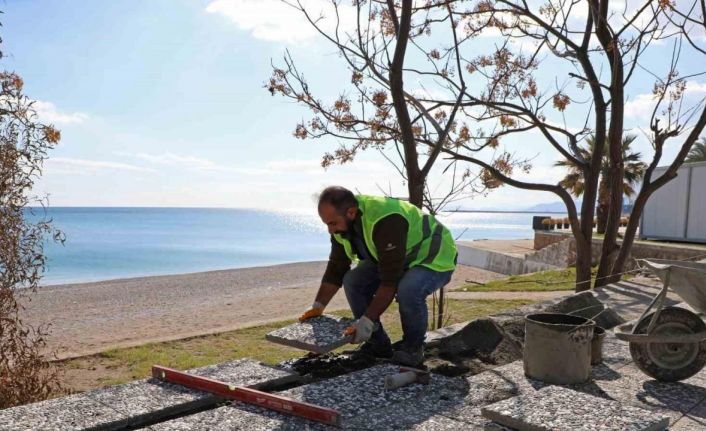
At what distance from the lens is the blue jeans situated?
171 inches

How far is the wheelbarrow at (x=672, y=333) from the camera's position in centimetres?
402

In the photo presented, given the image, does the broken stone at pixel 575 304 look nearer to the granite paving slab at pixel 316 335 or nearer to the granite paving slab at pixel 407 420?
the granite paving slab at pixel 316 335

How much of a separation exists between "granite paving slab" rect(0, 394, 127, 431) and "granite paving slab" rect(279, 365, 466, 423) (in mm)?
988

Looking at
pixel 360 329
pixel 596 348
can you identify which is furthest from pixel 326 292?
pixel 596 348

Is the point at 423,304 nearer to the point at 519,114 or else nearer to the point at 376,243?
the point at 376,243

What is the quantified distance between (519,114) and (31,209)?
6719 mm

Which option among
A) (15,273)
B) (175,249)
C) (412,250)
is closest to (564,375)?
(412,250)

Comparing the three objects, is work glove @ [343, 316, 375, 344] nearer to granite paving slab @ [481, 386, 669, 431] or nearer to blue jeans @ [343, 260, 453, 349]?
blue jeans @ [343, 260, 453, 349]

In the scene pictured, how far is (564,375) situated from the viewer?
3.99m

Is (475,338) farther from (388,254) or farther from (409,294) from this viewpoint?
(388,254)

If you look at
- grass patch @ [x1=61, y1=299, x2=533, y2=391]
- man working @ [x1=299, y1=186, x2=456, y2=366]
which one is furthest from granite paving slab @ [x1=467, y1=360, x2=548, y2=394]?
grass patch @ [x1=61, y1=299, x2=533, y2=391]

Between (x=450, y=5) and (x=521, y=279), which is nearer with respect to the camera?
(x=450, y=5)

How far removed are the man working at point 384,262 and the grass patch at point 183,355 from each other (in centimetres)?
387

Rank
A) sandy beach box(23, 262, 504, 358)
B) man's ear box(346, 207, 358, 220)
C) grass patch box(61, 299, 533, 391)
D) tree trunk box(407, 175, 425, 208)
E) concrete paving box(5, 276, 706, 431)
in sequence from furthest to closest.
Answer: sandy beach box(23, 262, 504, 358) < grass patch box(61, 299, 533, 391) < tree trunk box(407, 175, 425, 208) < man's ear box(346, 207, 358, 220) < concrete paving box(5, 276, 706, 431)
